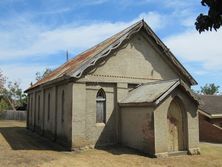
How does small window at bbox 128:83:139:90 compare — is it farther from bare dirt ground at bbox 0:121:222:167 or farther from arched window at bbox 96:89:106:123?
bare dirt ground at bbox 0:121:222:167

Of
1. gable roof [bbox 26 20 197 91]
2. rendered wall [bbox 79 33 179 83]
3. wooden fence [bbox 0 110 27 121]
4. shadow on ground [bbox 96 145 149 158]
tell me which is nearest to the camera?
shadow on ground [bbox 96 145 149 158]

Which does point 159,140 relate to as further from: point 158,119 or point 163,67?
point 163,67

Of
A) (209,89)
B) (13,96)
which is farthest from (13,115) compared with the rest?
(209,89)

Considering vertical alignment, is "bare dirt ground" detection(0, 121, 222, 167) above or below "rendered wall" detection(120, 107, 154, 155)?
below

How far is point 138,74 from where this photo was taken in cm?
2272

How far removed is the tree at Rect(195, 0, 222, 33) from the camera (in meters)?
6.19

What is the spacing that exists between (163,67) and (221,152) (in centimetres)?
717

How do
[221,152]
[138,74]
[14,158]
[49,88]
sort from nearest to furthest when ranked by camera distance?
[14,158] → [221,152] → [138,74] → [49,88]

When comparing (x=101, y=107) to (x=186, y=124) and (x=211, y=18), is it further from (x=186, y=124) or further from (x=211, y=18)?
(x=211, y=18)

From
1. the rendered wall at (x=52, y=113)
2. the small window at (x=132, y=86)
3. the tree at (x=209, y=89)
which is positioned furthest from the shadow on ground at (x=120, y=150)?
the tree at (x=209, y=89)

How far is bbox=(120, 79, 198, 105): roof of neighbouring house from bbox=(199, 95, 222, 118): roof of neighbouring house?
9.52 meters

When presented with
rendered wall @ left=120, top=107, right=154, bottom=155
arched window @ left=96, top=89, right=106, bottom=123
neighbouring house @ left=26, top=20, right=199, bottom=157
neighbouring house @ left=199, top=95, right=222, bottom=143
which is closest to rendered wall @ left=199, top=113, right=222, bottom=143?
neighbouring house @ left=199, top=95, right=222, bottom=143

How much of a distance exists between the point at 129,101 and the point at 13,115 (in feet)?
142

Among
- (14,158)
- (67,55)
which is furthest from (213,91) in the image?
(14,158)
